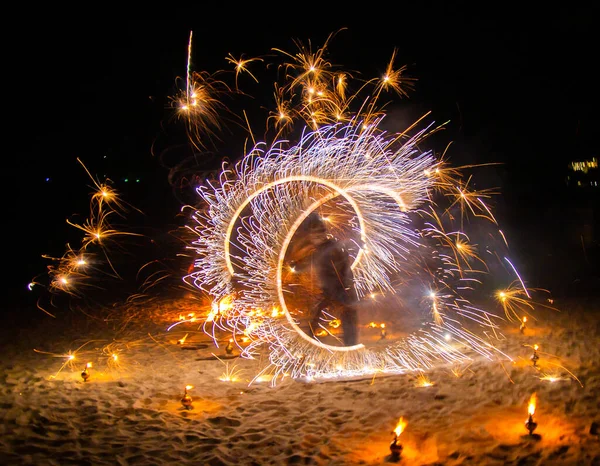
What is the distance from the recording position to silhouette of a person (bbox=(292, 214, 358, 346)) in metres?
5.54

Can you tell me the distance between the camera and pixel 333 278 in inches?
218

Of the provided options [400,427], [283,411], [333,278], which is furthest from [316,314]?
[400,427]

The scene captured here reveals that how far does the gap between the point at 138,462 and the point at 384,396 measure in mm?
2373

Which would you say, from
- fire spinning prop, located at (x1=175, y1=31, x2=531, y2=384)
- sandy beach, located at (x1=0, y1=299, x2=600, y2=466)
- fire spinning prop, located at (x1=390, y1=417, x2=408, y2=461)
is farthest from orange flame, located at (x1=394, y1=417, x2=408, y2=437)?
fire spinning prop, located at (x1=175, y1=31, x2=531, y2=384)

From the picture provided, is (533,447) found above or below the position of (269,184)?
below

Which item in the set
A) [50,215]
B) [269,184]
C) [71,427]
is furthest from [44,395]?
[50,215]

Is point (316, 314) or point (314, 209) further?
point (316, 314)

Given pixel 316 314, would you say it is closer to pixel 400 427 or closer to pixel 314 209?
pixel 314 209

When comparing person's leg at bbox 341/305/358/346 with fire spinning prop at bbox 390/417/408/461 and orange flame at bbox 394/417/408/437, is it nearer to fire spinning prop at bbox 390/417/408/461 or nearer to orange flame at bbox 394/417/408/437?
orange flame at bbox 394/417/408/437

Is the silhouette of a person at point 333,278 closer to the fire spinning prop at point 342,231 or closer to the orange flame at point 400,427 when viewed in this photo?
the fire spinning prop at point 342,231

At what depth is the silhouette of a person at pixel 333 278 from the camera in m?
5.54

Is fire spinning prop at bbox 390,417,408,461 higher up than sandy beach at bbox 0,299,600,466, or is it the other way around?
sandy beach at bbox 0,299,600,466

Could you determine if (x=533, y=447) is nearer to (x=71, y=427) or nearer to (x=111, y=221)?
(x=71, y=427)

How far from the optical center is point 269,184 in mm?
5680
